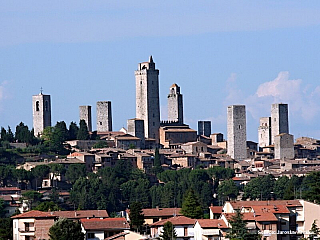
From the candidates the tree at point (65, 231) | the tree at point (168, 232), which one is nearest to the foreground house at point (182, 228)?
the tree at point (168, 232)

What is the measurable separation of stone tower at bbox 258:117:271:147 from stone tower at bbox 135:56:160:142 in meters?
11.5

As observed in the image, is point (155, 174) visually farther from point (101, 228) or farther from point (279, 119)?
point (101, 228)

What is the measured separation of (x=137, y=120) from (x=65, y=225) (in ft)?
189

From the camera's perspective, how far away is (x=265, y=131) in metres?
117

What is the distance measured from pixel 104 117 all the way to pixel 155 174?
1694cm

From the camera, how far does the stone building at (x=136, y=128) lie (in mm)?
107250

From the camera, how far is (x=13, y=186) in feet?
295

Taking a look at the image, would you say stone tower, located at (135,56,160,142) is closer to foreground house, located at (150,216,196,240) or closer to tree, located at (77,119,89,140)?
tree, located at (77,119,89,140)

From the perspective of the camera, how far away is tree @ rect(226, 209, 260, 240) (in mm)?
48000

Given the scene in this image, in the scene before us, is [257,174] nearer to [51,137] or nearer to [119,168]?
[119,168]

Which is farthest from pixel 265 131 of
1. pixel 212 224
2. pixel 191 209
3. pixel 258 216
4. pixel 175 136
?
pixel 212 224

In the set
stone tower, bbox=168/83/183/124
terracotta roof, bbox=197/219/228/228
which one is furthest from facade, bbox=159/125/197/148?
terracotta roof, bbox=197/219/228/228

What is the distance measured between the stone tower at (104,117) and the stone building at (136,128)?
429 cm

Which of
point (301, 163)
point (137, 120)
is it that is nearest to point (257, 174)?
point (301, 163)
